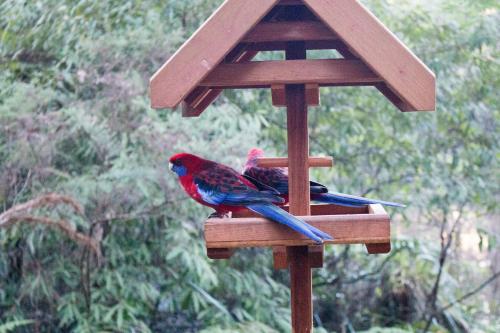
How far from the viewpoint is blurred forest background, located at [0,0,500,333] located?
380 cm

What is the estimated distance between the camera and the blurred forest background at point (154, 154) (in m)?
3.80

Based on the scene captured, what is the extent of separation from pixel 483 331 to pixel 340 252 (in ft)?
3.98

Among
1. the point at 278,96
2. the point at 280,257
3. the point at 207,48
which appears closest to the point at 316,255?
the point at 280,257

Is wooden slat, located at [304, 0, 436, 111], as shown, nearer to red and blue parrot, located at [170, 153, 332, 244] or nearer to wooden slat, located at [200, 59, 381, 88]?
wooden slat, located at [200, 59, 381, 88]

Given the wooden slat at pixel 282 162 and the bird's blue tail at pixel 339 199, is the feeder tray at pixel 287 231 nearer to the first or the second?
the bird's blue tail at pixel 339 199

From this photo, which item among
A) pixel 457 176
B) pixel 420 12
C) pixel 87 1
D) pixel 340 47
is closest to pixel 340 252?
pixel 457 176

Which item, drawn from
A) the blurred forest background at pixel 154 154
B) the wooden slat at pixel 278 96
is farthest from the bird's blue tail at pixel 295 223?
the blurred forest background at pixel 154 154

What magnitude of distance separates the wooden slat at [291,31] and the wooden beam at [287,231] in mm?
493

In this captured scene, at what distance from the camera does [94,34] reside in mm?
4148

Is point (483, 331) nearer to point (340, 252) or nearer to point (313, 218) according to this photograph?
point (340, 252)

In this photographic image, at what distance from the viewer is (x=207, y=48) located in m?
1.71

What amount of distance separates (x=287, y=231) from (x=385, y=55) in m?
0.51

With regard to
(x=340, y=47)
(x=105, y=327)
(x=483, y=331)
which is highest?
(x=340, y=47)

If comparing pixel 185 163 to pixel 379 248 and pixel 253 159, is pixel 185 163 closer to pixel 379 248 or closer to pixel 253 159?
pixel 253 159
